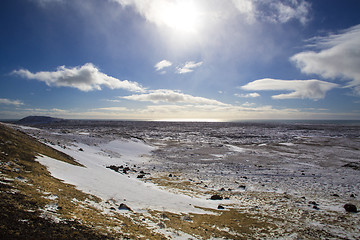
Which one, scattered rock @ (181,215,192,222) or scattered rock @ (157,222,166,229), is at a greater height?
scattered rock @ (157,222,166,229)

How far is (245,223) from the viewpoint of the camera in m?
6.49

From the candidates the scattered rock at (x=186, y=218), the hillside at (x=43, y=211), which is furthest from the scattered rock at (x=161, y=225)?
the scattered rock at (x=186, y=218)

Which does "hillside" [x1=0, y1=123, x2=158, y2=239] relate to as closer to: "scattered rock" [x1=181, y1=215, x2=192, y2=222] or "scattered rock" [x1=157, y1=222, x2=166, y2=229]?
"scattered rock" [x1=157, y1=222, x2=166, y2=229]

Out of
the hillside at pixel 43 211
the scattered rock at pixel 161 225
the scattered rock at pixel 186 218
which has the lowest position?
the scattered rock at pixel 186 218

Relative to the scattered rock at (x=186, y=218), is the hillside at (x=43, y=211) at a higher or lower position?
higher

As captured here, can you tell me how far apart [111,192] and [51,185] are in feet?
7.35

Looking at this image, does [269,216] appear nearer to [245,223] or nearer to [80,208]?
[245,223]

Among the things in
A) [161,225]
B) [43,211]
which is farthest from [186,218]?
[43,211]

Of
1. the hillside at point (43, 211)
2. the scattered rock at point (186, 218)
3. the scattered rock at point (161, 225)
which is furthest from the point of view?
the scattered rock at point (186, 218)

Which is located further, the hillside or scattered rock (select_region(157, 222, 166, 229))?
scattered rock (select_region(157, 222, 166, 229))

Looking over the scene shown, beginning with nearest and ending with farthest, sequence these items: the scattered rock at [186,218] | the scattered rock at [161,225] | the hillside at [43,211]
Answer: the hillside at [43,211] < the scattered rock at [161,225] < the scattered rock at [186,218]

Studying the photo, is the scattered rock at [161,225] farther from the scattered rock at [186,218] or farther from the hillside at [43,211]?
the scattered rock at [186,218]

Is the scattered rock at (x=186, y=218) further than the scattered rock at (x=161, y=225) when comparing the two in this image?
Yes

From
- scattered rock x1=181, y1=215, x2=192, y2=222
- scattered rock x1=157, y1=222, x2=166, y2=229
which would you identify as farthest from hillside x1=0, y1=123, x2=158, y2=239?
scattered rock x1=181, y1=215, x2=192, y2=222
